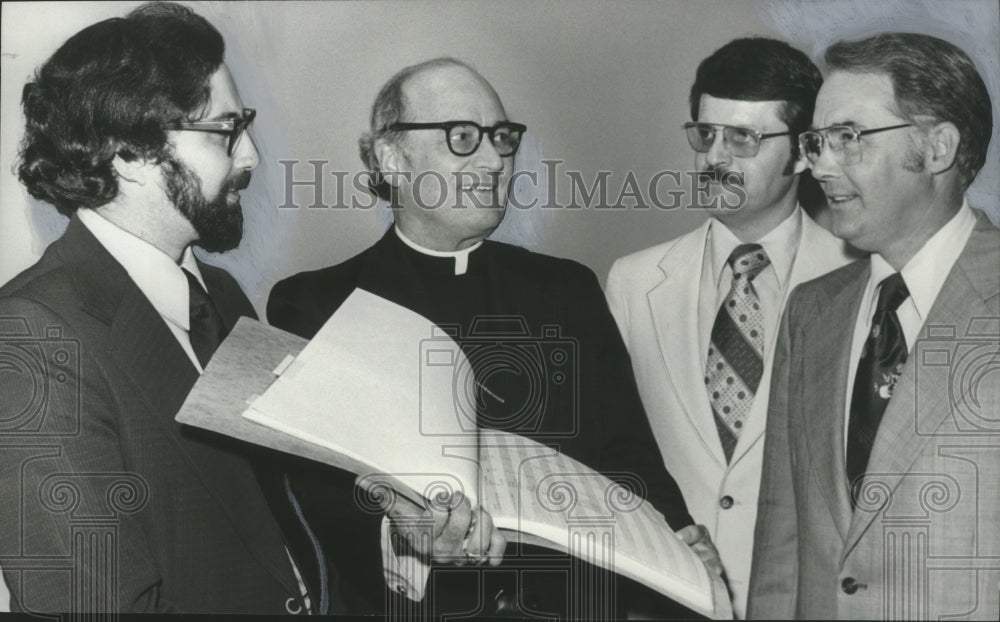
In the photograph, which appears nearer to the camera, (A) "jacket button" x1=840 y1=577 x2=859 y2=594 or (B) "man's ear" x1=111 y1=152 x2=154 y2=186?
(A) "jacket button" x1=840 y1=577 x2=859 y2=594

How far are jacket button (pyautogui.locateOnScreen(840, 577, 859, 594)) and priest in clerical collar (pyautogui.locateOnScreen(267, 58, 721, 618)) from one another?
26 centimetres

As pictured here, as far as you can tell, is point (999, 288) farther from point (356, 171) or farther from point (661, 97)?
point (356, 171)

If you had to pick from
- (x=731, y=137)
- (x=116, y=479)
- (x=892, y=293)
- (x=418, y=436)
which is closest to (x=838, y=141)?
(x=731, y=137)

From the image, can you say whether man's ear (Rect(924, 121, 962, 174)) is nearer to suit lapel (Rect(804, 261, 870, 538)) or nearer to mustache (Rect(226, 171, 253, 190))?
suit lapel (Rect(804, 261, 870, 538))

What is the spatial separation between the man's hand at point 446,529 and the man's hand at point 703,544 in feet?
1.10

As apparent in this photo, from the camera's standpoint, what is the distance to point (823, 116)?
218 cm

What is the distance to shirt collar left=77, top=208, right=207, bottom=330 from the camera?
7.41ft

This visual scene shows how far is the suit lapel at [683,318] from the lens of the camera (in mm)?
2221

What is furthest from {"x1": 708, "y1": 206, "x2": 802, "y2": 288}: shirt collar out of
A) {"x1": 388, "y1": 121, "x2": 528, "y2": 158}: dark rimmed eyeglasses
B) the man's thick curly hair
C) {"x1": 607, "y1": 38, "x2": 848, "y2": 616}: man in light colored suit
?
the man's thick curly hair

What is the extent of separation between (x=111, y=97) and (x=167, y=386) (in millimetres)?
584

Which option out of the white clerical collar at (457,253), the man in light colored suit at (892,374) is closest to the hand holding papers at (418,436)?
the white clerical collar at (457,253)

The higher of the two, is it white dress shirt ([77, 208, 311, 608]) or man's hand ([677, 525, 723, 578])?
white dress shirt ([77, 208, 311, 608])

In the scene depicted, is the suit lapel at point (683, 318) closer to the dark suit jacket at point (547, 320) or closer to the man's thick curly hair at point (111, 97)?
the dark suit jacket at point (547, 320)

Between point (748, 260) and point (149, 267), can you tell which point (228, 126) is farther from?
point (748, 260)
